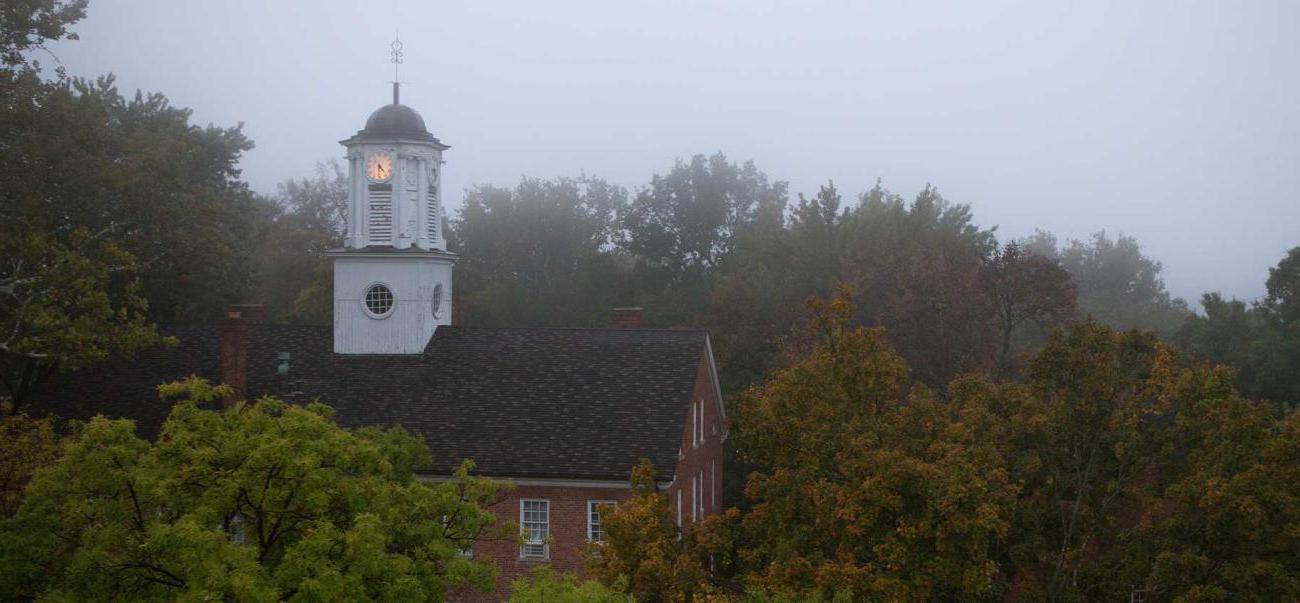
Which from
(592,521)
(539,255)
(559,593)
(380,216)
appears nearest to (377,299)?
(380,216)

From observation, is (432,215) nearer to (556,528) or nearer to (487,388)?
(487,388)

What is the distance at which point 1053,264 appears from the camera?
41250mm

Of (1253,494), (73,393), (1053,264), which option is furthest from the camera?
Answer: (1053,264)

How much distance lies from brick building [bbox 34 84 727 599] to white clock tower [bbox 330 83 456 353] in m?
0.04

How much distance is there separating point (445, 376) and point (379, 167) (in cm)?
643

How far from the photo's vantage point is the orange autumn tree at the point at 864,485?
17.3 metres

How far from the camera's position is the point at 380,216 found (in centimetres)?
3425

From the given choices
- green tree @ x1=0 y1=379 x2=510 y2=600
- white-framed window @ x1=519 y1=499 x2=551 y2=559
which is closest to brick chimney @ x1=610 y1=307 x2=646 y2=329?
white-framed window @ x1=519 y1=499 x2=551 y2=559

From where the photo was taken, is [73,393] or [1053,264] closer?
[73,393]

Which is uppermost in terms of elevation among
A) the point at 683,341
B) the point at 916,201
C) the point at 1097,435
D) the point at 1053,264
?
the point at 916,201

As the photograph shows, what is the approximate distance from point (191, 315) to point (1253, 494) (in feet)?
122

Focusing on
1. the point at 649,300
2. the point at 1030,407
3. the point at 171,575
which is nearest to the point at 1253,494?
the point at 1030,407

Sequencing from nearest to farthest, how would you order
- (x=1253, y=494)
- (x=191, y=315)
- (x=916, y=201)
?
(x=1253, y=494)
(x=191, y=315)
(x=916, y=201)

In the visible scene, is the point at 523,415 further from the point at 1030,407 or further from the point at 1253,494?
the point at 1253,494
